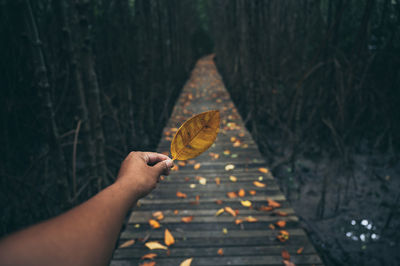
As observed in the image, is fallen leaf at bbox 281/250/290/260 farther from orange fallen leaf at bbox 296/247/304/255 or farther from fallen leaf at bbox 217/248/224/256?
fallen leaf at bbox 217/248/224/256

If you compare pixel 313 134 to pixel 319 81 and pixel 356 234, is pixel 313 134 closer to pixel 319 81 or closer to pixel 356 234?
pixel 319 81

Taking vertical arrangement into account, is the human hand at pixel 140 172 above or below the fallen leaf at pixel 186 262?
above

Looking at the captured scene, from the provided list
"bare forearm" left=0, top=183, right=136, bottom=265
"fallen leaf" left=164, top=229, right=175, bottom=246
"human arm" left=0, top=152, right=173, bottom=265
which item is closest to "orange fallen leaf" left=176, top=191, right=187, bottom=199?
"fallen leaf" left=164, top=229, right=175, bottom=246

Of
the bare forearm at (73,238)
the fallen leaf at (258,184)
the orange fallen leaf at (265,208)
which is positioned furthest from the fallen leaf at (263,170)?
the bare forearm at (73,238)

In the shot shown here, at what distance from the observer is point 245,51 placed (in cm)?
614

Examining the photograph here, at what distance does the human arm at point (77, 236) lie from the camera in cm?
38

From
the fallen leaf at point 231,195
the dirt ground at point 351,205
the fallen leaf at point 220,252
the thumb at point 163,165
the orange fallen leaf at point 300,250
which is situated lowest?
the dirt ground at point 351,205

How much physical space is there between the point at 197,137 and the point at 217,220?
2172 mm

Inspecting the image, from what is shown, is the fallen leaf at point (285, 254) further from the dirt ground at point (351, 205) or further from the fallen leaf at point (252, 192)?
the dirt ground at point (351, 205)

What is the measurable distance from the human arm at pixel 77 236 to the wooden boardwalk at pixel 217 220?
1.84 meters

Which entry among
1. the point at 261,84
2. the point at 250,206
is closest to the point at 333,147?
the point at 261,84

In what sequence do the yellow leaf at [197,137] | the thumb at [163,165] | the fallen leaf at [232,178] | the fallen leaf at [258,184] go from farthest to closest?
1. the fallen leaf at [232,178]
2. the fallen leaf at [258,184]
3. the thumb at [163,165]
4. the yellow leaf at [197,137]

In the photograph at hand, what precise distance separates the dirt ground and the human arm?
3952 millimetres

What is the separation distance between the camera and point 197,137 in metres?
0.73
